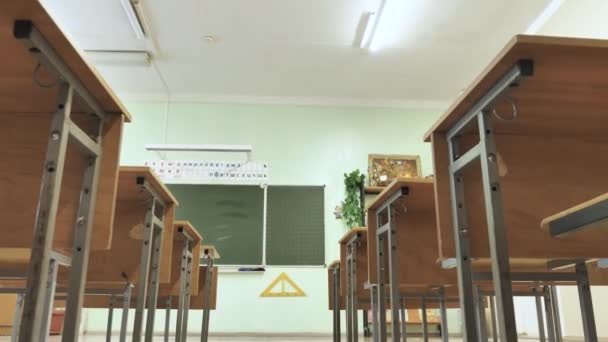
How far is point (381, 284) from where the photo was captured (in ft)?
7.55

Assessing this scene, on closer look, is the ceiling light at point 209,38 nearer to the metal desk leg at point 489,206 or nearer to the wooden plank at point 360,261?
the wooden plank at point 360,261

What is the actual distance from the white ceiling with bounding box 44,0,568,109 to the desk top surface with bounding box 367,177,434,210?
316 cm

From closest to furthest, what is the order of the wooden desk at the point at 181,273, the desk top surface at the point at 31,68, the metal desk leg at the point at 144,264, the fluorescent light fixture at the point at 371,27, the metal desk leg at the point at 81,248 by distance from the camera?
the desk top surface at the point at 31,68 → the metal desk leg at the point at 81,248 → the metal desk leg at the point at 144,264 → the wooden desk at the point at 181,273 → the fluorescent light fixture at the point at 371,27

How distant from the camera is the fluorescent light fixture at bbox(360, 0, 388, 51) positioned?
486cm

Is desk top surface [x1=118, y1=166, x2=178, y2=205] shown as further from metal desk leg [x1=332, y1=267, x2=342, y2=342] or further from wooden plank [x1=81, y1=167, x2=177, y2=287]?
metal desk leg [x1=332, y1=267, x2=342, y2=342]

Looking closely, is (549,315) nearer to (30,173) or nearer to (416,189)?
(416,189)

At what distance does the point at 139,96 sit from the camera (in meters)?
6.61

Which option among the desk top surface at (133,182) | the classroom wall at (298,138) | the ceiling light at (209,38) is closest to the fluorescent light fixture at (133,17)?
the ceiling light at (209,38)

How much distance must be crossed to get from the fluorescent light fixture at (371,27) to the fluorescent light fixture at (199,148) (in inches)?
74.0

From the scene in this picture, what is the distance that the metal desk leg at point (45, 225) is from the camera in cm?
107

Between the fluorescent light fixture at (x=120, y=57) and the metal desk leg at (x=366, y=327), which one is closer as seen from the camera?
the metal desk leg at (x=366, y=327)

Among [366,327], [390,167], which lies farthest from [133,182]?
[390,167]

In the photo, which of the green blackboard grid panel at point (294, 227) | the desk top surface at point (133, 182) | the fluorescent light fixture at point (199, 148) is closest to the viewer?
the desk top surface at point (133, 182)

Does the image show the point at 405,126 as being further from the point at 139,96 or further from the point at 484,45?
the point at 139,96
